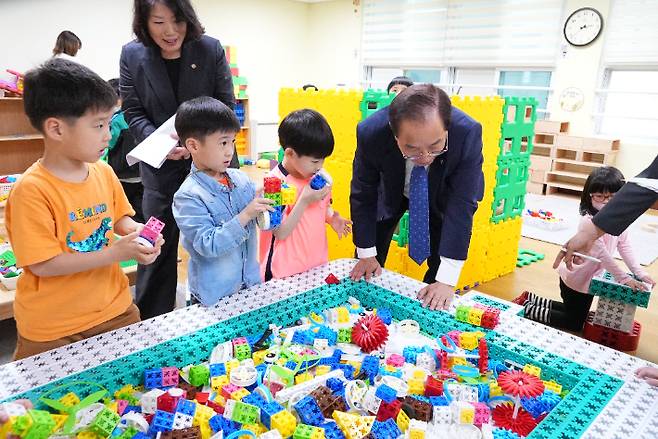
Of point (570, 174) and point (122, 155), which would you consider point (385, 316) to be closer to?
point (122, 155)

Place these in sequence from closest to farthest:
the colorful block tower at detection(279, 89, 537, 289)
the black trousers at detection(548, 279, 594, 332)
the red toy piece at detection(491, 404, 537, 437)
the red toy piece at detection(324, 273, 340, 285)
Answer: the red toy piece at detection(491, 404, 537, 437) → the red toy piece at detection(324, 273, 340, 285) → the black trousers at detection(548, 279, 594, 332) → the colorful block tower at detection(279, 89, 537, 289)

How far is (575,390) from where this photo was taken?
1.05 metres

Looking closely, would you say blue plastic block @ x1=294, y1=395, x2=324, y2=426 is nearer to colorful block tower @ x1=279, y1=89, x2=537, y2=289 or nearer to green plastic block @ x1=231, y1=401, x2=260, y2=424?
green plastic block @ x1=231, y1=401, x2=260, y2=424

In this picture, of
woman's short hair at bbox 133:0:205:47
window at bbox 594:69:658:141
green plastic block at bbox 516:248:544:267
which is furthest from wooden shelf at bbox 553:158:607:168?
woman's short hair at bbox 133:0:205:47

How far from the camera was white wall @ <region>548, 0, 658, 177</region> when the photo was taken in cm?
595

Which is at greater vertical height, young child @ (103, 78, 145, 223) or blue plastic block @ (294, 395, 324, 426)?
young child @ (103, 78, 145, 223)

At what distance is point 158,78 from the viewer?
194cm

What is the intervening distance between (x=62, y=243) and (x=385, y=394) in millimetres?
860

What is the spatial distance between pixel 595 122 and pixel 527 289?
13.5 feet

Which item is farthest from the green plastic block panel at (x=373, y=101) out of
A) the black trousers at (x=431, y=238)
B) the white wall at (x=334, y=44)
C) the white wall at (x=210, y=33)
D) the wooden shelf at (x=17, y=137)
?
the white wall at (x=334, y=44)

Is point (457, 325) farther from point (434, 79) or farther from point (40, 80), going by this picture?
point (434, 79)

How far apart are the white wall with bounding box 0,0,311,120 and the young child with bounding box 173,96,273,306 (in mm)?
4021

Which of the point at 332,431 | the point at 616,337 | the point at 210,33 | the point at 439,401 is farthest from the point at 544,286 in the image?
the point at 210,33

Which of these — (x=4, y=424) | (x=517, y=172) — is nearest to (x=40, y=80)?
(x=4, y=424)
